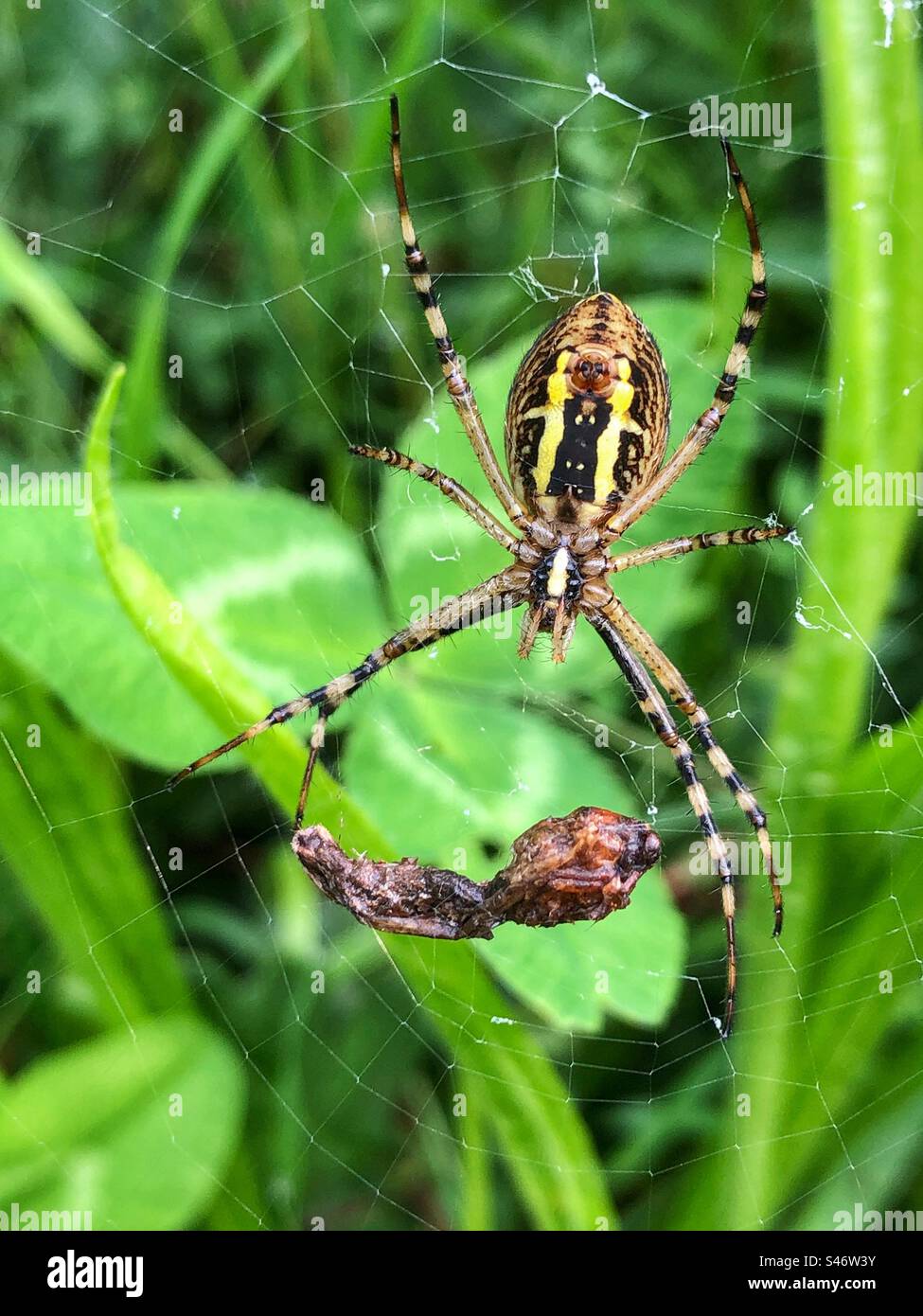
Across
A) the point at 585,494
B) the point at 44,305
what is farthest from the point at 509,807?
the point at 44,305

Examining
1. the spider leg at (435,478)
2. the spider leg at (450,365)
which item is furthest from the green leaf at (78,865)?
the spider leg at (450,365)

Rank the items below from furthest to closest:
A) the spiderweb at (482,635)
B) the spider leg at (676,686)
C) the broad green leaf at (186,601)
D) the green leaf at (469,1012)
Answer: the spider leg at (676,686)
the spiderweb at (482,635)
the broad green leaf at (186,601)
the green leaf at (469,1012)

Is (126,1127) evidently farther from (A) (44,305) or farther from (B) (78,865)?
(A) (44,305)

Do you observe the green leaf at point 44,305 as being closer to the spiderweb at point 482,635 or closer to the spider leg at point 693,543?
the spiderweb at point 482,635

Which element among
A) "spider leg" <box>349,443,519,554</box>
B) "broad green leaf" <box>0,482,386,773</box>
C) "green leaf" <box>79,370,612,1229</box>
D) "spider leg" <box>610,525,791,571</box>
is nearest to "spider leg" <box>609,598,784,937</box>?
"spider leg" <box>610,525,791,571</box>

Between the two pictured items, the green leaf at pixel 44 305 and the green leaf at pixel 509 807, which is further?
the green leaf at pixel 44 305

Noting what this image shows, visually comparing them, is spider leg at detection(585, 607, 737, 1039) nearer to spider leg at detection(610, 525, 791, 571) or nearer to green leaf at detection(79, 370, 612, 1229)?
spider leg at detection(610, 525, 791, 571)

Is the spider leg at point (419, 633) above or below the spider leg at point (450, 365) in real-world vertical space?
below
